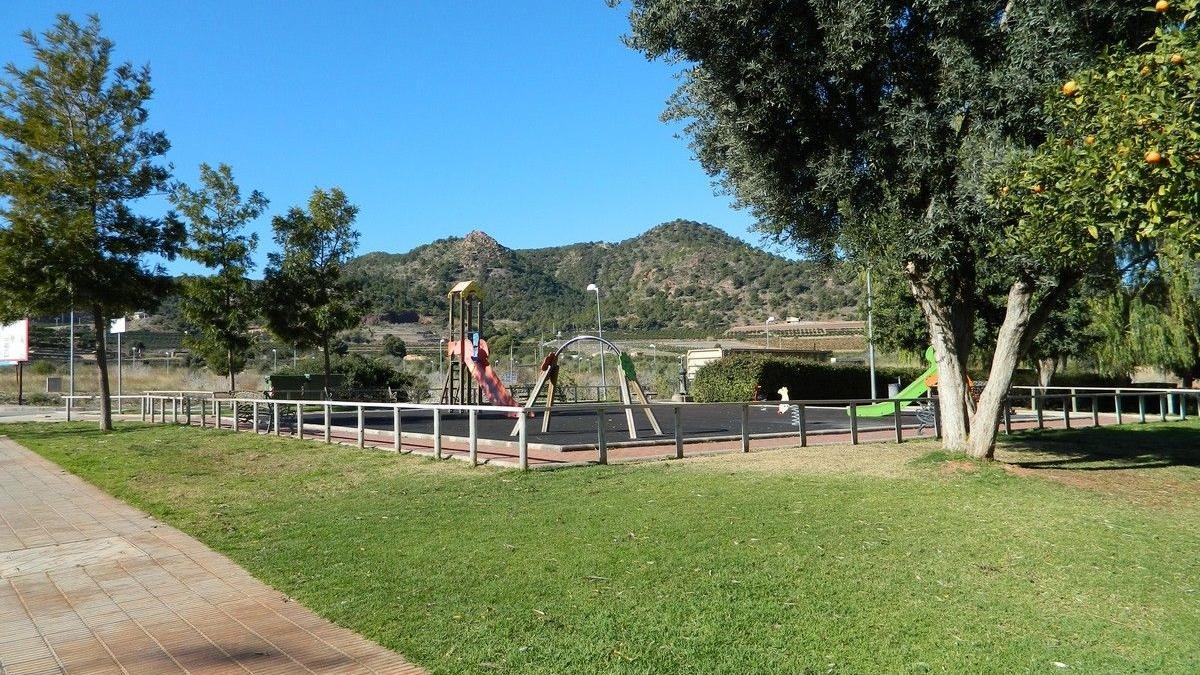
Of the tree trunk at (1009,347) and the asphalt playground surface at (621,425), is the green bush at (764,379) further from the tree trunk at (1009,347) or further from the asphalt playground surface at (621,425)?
the tree trunk at (1009,347)

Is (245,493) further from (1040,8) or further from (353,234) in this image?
(353,234)

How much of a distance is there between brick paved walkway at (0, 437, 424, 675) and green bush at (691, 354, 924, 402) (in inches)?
972

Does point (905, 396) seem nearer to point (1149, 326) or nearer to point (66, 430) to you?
point (1149, 326)

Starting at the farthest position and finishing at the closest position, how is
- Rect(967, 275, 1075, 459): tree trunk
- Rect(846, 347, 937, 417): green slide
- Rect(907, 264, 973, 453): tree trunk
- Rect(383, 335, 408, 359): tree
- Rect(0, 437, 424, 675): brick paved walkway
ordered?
Rect(383, 335, 408, 359): tree, Rect(846, 347, 937, 417): green slide, Rect(907, 264, 973, 453): tree trunk, Rect(967, 275, 1075, 459): tree trunk, Rect(0, 437, 424, 675): brick paved walkway

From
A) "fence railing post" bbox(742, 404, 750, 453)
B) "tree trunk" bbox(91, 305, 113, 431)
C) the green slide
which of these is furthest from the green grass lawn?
"tree trunk" bbox(91, 305, 113, 431)

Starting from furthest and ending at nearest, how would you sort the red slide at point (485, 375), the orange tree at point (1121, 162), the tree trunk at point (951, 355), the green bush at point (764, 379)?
the green bush at point (764, 379) < the red slide at point (485, 375) < the tree trunk at point (951, 355) < the orange tree at point (1121, 162)

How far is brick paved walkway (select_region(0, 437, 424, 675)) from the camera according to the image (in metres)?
4.30

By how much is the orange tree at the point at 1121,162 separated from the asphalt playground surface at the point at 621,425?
23.1 ft

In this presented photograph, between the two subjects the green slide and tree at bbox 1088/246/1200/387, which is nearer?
the green slide

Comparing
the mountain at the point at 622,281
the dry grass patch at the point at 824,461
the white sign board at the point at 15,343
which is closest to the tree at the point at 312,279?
the white sign board at the point at 15,343

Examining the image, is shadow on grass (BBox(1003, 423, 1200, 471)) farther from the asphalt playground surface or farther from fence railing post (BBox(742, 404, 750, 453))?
fence railing post (BBox(742, 404, 750, 453))

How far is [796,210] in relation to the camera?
1196 cm

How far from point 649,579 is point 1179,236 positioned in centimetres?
447

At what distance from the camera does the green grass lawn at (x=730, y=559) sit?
432cm
